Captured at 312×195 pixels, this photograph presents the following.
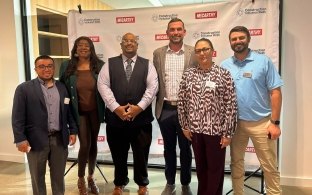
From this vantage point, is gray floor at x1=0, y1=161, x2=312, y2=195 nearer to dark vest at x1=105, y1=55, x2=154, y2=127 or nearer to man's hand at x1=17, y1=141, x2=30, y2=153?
dark vest at x1=105, y1=55, x2=154, y2=127

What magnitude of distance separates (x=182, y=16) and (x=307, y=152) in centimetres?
191

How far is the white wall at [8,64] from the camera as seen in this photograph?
3914mm

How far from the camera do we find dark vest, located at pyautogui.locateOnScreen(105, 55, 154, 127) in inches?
105

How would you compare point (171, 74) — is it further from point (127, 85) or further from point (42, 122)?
point (42, 122)

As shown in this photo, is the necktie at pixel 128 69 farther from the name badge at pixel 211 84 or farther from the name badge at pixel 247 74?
the name badge at pixel 247 74

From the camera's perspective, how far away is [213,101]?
2.26m

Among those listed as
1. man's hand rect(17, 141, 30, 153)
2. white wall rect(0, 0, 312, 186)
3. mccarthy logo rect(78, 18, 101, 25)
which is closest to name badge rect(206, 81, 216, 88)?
white wall rect(0, 0, 312, 186)

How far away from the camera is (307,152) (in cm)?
312

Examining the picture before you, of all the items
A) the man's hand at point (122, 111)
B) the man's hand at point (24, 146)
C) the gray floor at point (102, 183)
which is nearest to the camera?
the man's hand at point (24, 146)

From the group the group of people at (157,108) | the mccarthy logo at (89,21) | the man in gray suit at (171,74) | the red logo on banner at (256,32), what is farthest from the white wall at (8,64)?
the red logo on banner at (256,32)

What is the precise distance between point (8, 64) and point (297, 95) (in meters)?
3.47

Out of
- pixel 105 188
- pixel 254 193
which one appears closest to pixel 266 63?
pixel 254 193

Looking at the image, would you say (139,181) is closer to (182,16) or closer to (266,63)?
(266,63)

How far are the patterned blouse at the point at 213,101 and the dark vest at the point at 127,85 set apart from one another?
518mm
